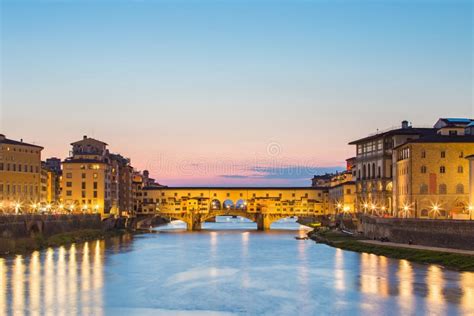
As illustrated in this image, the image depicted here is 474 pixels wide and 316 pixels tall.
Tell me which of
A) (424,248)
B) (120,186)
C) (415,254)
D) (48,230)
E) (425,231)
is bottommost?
(415,254)

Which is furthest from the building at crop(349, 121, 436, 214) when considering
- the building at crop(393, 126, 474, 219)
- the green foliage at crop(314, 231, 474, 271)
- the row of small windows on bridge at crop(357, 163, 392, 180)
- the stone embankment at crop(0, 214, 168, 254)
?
the stone embankment at crop(0, 214, 168, 254)

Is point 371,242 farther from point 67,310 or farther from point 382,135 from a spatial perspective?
point 67,310

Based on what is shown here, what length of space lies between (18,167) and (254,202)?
4823cm

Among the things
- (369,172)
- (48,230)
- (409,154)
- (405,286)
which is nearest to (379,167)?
(369,172)

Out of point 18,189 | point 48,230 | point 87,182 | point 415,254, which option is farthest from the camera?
point 87,182

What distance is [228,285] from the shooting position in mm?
46750

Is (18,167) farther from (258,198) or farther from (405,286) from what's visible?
(405,286)

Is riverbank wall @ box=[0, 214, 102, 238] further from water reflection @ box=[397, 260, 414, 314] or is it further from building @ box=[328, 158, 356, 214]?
building @ box=[328, 158, 356, 214]

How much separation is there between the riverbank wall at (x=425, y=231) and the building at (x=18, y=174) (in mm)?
48571

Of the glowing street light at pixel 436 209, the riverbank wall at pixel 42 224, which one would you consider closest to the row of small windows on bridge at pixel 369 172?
the glowing street light at pixel 436 209

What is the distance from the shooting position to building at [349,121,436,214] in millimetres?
92250

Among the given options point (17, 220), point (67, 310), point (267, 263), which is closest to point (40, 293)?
point (67, 310)

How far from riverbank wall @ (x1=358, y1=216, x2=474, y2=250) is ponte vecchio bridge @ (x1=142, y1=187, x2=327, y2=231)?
57.5 meters

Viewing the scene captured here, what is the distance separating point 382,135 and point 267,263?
39029 millimetres
